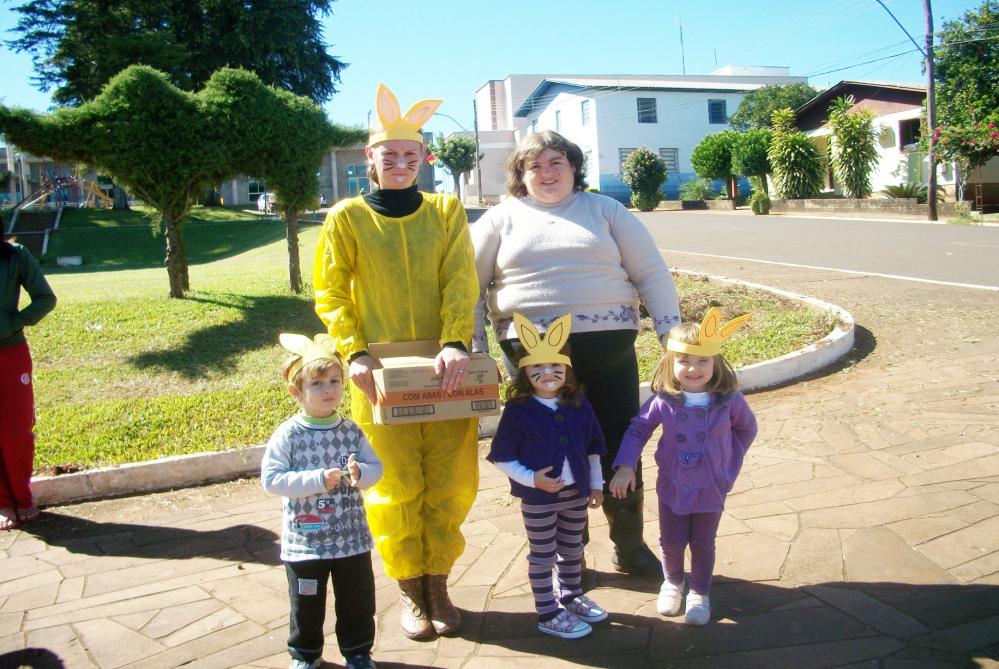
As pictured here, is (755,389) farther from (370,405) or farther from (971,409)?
(370,405)

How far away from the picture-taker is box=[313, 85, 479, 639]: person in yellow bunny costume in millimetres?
3193

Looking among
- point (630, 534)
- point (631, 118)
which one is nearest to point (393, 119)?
point (630, 534)

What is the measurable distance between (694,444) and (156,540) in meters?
2.85

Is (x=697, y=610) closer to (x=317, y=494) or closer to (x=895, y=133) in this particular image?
(x=317, y=494)

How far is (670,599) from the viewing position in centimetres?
323

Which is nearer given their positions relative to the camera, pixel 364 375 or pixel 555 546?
pixel 364 375

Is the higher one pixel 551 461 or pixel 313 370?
pixel 313 370

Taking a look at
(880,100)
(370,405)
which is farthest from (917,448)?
(880,100)

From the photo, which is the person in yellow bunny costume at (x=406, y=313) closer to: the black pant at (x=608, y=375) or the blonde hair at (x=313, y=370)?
the blonde hair at (x=313, y=370)

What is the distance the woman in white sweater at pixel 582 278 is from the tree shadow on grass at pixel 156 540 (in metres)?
1.60

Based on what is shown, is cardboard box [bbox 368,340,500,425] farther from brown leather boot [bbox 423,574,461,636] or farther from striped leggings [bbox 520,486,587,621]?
brown leather boot [bbox 423,574,461,636]

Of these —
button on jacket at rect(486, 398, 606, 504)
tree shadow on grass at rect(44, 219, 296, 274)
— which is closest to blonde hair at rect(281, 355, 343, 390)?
button on jacket at rect(486, 398, 606, 504)

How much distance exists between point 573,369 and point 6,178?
5938 centimetres

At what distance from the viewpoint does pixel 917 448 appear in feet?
15.9
